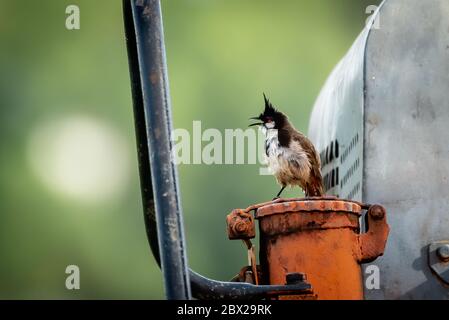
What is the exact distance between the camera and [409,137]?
137 inches

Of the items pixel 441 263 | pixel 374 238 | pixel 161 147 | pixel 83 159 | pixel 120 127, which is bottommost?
pixel 83 159

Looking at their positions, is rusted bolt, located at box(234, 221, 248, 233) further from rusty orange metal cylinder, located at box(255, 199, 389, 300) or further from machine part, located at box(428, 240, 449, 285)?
machine part, located at box(428, 240, 449, 285)

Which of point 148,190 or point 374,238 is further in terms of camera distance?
point 374,238

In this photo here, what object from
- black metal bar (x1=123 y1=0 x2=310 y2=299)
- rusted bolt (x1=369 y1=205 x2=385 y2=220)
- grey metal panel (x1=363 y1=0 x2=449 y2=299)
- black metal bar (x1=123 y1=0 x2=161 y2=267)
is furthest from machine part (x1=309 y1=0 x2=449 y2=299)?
black metal bar (x1=123 y1=0 x2=161 y2=267)

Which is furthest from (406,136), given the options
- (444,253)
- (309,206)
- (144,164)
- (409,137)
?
(144,164)

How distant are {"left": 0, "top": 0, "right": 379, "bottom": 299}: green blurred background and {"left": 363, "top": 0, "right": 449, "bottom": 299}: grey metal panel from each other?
1214cm

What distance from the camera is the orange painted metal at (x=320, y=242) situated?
3076 millimetres

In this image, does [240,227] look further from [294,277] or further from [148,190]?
[148,190]

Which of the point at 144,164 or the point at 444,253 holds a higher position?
the point at 144,164

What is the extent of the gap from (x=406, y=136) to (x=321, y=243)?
23.8 inches

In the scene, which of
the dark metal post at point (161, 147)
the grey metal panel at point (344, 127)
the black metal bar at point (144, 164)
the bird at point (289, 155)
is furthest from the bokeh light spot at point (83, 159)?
the dark metal post at point (161, 147)

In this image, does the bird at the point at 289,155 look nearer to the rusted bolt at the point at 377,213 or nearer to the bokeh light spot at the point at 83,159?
the rusted bolt at the point at 377,213

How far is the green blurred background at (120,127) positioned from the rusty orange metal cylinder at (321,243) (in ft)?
41.1

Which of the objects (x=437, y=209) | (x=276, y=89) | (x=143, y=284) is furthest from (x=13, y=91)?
(x=437, y=209)
